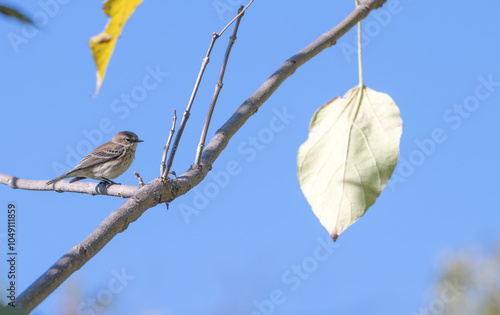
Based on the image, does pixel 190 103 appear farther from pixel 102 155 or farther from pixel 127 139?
pixel 127 139

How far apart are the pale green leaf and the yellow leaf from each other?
57cm

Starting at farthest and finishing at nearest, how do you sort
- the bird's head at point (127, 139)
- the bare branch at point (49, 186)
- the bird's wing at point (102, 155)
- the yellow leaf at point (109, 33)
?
the bird's head at point (127, 139)
the bird's wing at point (102, 155)
the bare branch at point (49, 186)
the yellow leaf at point (109, 33)

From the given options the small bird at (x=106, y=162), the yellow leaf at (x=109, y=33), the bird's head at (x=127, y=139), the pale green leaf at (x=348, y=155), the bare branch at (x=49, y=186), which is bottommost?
the pale green leaf at (x=348, y=155)

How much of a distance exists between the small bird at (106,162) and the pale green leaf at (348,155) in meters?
2.90

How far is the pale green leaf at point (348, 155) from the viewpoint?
1.09m

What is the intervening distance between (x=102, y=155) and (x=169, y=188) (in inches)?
127

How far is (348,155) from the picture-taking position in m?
1.17

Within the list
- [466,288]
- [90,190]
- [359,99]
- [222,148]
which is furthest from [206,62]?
[466,288]

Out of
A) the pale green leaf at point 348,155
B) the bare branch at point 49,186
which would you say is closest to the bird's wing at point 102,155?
the bare branch at point 49,186

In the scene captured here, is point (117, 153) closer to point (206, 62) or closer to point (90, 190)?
point (90, 190)

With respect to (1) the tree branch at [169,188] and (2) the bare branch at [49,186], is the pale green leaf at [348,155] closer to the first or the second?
(1) the tree branch at [169,188]

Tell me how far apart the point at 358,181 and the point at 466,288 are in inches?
280

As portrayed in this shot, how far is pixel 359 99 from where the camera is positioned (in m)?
1.27

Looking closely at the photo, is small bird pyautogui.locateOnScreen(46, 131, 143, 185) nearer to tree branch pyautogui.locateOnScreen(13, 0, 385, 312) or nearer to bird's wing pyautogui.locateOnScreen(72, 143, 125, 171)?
bird's wing pyautogui.locateOnScreen(72, 143, 125, 171)
